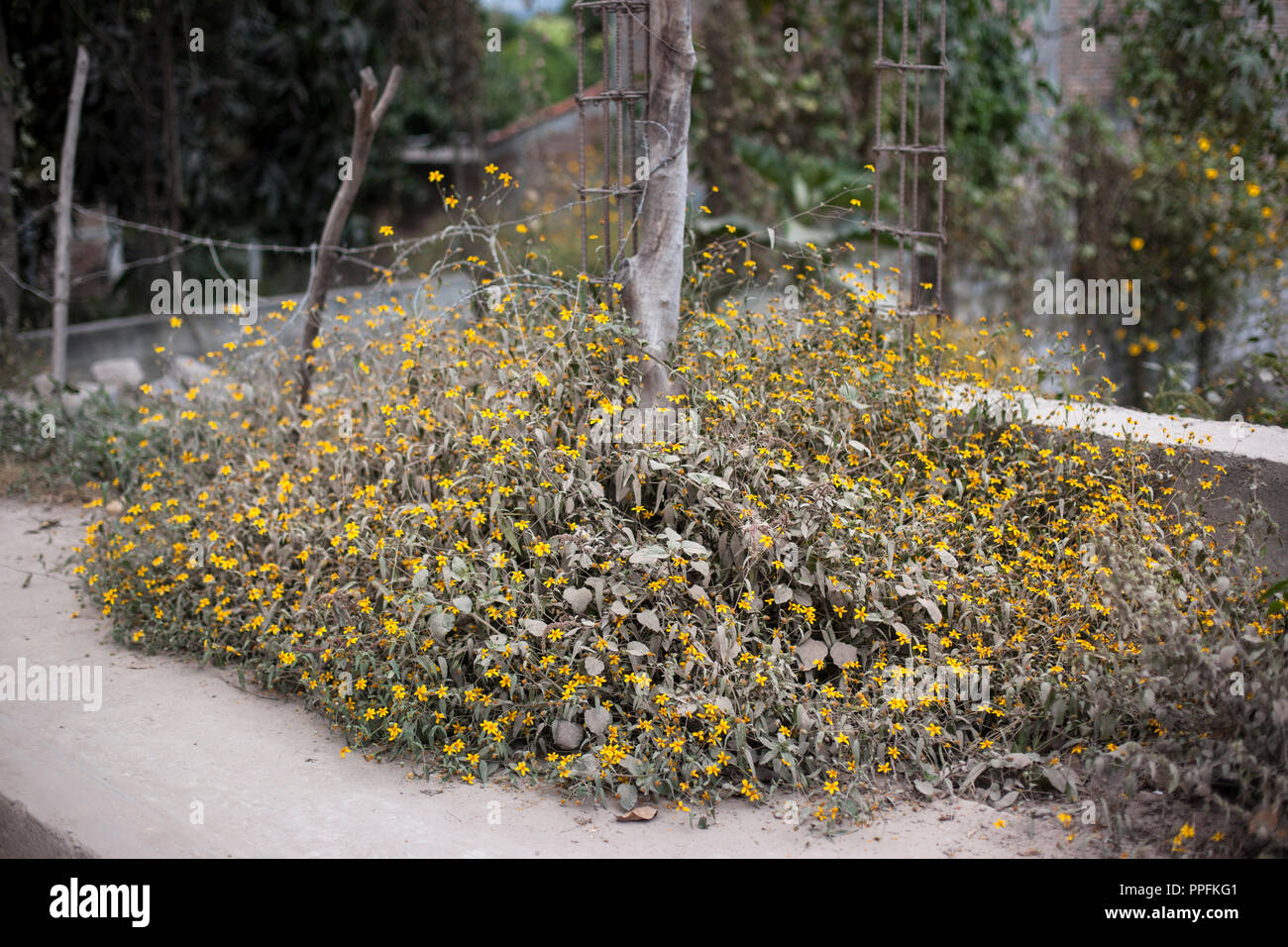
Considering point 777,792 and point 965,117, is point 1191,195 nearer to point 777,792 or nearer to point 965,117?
point 965,117

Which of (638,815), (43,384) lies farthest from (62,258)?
(638,815)

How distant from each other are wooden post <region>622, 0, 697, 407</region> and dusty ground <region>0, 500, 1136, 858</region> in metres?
1.70

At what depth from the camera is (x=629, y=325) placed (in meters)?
4.12

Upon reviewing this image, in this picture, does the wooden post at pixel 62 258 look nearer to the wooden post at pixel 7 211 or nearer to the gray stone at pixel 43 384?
the gray stone at pixel 43 384

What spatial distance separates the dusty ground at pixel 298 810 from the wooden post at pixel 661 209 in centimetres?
170

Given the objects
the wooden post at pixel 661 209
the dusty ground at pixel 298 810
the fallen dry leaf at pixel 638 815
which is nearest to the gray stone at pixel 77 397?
the dusty ground at pixel 298 810

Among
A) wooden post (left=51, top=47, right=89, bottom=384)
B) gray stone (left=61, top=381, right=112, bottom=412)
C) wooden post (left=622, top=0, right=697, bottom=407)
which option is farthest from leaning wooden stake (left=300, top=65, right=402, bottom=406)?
wooden post (left=51, top=47, right=89, bottom=384)

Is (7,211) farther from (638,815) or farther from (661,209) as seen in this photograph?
(638,815)

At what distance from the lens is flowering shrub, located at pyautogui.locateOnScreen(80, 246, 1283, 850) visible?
3152mm

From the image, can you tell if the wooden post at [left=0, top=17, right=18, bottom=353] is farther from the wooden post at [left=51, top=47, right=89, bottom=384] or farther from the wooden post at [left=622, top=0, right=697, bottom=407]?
the wooden post at [left=622, top=0, right=697, bottom=407]

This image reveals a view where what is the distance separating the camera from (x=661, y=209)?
4223 millimetres

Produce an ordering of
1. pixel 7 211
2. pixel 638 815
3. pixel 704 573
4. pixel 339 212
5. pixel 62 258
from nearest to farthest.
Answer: pixel 638 815 < pixel 704 573 < pixel 339 212 < pixel 62 258 < pixel 7 211

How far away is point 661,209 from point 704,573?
5.15 feet

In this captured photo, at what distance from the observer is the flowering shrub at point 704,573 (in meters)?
3.15
